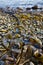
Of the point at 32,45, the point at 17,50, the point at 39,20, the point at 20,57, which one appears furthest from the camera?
the point at 39,20

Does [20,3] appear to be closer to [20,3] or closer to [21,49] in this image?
[20,3]

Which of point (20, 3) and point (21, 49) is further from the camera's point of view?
point (20, 3)

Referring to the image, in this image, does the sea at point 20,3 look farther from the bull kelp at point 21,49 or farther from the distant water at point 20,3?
the bull kelp at point 21,49

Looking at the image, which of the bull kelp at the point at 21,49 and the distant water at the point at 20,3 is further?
the distant water at the point at 20,3

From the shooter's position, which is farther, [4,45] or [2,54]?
[4,45]

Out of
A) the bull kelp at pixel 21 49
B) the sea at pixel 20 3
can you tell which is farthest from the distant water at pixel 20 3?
the bull kelp at pixel 21 49

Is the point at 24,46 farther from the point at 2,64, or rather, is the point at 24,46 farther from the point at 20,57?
the point at 2,64

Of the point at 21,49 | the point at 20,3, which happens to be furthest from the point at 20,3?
the point at 21,49

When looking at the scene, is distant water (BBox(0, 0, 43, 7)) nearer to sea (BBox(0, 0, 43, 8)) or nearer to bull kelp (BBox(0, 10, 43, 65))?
sea (BBox(0, 0, 43, 8))

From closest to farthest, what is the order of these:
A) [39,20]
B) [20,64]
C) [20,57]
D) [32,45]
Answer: [20,64]
[20,57]
[32,45]
[39,20]

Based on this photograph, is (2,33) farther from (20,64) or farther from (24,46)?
(20,64)

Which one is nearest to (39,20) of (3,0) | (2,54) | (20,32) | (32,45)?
(20,32)
